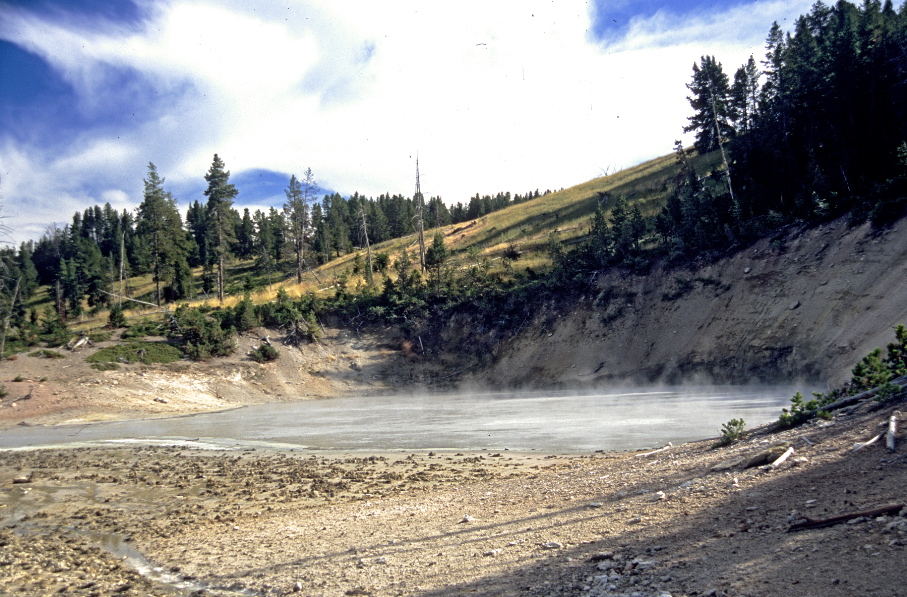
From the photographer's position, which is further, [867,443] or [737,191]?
[737,191]

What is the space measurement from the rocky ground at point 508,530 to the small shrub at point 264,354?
110ft

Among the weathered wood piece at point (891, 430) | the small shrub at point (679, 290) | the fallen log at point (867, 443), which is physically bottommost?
the fallen log at point (867, 443)

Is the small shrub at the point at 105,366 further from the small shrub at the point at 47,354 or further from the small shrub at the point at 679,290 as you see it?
the small shrub at the point at 679,290

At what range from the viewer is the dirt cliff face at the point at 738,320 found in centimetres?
3102

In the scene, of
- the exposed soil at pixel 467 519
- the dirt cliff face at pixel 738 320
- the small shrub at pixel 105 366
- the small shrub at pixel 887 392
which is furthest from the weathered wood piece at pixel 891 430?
the small shrub at pixel 105 366

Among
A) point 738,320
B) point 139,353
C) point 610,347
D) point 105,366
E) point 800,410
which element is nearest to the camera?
point 800,410

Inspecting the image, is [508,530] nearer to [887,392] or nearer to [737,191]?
[887,392]

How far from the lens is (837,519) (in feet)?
18.8

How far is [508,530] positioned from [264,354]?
1720 inches

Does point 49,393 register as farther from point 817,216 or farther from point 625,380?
point 817,216

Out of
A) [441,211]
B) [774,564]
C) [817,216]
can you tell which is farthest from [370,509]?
[441,211]

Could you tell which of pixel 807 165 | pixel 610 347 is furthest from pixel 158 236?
pixel 807 165

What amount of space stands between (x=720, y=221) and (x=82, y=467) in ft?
145

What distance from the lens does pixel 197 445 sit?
22.7 meters
